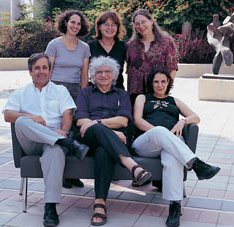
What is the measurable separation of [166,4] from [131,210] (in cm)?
1409

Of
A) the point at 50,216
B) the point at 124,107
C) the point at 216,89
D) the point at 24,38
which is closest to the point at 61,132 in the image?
the point at 124,107

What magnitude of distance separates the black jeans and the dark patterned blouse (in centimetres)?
93

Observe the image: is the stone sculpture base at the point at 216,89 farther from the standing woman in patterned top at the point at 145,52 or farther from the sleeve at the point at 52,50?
the sleeve at the point at 52,50

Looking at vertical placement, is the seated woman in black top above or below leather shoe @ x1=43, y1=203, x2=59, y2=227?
above

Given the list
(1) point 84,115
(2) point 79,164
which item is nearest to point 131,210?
(2) point 79,164

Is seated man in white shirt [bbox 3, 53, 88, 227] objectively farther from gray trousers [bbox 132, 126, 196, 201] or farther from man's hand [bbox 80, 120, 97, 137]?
gray trousers [bbox 132, 126, 196, 201]

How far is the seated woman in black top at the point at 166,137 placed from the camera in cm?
358

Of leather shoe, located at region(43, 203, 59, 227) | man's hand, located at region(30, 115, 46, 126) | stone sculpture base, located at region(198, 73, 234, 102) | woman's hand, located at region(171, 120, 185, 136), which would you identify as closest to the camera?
leather shoe, located at region(43, 203, 59, 227)

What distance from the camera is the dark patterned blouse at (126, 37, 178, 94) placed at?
4.43 m

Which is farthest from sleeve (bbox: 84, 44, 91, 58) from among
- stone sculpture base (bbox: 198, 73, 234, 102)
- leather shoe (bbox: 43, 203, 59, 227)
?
stone sculpture base (bbox: 198, 73, 234, 102)

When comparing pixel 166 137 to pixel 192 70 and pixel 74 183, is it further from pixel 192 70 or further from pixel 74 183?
pixel 192 70

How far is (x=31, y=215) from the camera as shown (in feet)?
12.3

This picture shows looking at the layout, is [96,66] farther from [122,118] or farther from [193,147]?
[193,147]

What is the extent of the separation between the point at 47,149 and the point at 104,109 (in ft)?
2.16
